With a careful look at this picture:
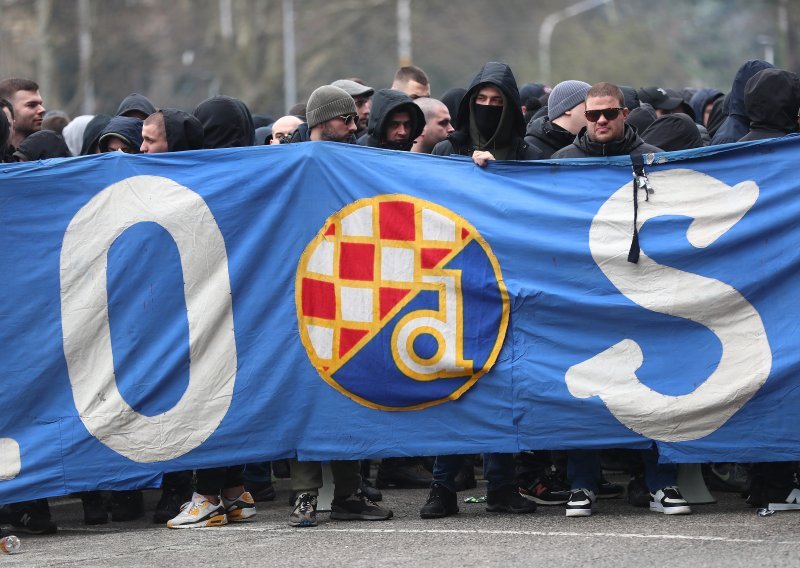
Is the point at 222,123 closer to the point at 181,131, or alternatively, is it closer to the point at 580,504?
the point at 181,131

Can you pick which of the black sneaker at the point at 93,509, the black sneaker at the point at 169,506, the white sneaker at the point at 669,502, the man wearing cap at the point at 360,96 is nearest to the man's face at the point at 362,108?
the man wearing cap at the point at 360,96

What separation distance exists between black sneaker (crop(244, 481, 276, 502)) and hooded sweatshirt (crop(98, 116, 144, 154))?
2074 millimetres

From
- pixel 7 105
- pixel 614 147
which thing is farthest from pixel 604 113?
pixel 7 105

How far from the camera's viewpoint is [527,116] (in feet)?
39.6

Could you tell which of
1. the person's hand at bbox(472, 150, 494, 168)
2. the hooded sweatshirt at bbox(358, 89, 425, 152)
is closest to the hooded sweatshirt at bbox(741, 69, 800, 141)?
the person's hand at bbox(472, 150, 494, 168)

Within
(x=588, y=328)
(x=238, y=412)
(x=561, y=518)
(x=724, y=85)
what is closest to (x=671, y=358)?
(x=588, y=328)

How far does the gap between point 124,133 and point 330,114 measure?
1.47 m

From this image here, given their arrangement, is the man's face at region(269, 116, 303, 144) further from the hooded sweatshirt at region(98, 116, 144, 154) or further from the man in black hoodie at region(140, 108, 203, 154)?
the man in black hoodie at region(140, 108, 203, 154)

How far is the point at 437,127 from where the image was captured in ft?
35.0

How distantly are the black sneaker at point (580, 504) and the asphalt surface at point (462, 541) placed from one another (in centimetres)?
6

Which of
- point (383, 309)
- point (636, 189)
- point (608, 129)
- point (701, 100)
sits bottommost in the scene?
point (383, 309)

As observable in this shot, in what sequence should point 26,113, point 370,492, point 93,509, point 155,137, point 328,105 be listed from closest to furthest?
1. point 328,105
2. point 93,509
3. point 155,137
4. point 370,492
5. point 26,113

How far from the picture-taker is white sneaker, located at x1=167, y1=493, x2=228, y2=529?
335 inches

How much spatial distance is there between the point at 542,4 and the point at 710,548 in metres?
56.1
